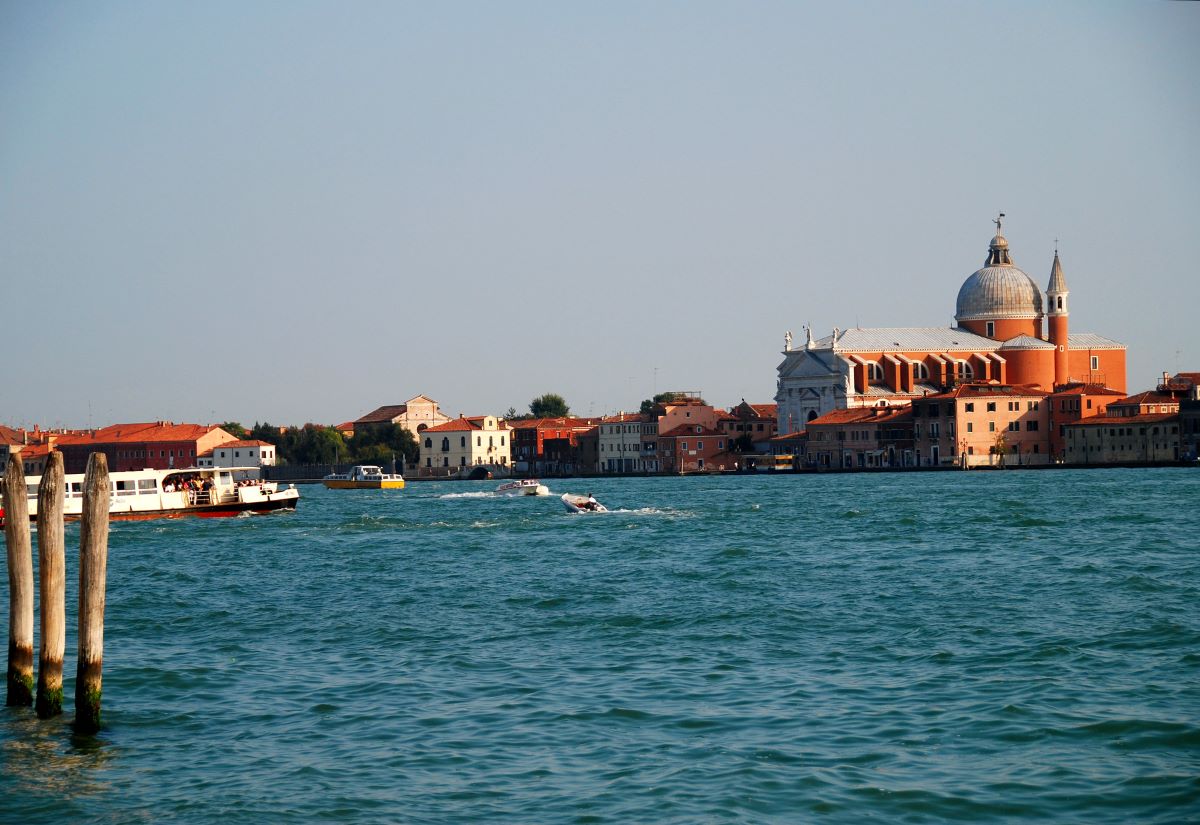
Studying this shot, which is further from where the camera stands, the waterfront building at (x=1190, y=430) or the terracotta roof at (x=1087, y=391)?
the terracotta roof at (x=1087, y=391)

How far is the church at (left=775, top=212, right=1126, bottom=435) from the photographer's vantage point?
277 feet

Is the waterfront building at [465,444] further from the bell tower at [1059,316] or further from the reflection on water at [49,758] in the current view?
the reflection on water at [49,758]

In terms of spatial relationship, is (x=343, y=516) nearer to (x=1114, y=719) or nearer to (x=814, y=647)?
(x=814, y=647)

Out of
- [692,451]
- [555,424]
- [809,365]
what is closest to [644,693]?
[692,451]

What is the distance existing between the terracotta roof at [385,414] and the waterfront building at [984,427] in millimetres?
36110

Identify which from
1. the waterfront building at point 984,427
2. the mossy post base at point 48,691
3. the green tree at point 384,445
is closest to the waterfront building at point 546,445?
the green tree at point 384,445

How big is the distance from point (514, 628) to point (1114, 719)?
6.54 m

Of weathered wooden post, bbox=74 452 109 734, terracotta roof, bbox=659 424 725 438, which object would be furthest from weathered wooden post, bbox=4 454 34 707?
terracotta roof, bbox=659 424 725 438

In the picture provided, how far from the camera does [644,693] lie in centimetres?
1150

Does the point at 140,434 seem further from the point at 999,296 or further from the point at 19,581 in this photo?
the point at 19,581

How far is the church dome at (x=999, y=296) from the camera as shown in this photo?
287 ft

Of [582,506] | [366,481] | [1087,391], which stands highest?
[1087,391]

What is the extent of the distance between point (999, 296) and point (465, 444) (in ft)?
103

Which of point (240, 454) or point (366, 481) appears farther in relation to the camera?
point (240, 454)
